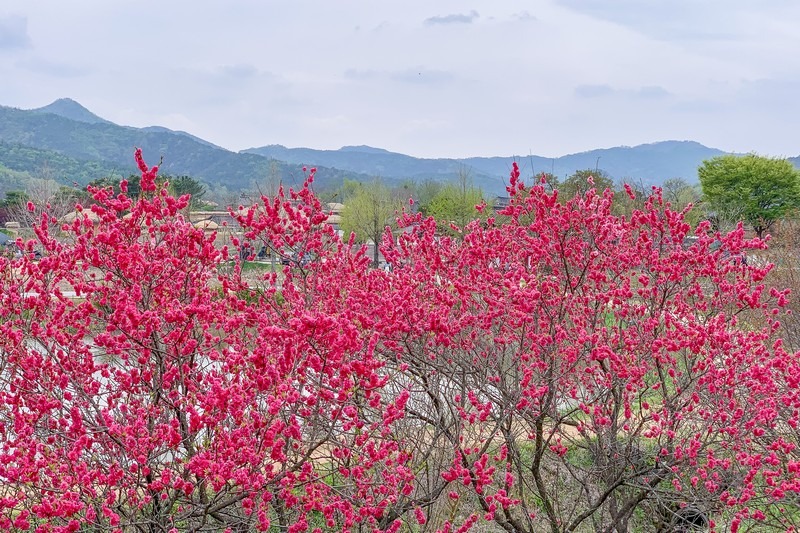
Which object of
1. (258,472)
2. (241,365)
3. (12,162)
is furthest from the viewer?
(12,162)

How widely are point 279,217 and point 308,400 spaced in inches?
95.4

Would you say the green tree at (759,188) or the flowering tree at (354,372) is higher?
the green tree at (759,188)

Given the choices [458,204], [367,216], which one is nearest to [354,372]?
[458,204]

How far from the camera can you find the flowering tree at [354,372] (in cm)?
298

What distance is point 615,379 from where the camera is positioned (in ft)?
15.3

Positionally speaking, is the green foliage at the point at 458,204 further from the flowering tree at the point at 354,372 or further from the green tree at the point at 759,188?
the flowering tree at the point at 354,372

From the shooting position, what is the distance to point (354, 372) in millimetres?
2906

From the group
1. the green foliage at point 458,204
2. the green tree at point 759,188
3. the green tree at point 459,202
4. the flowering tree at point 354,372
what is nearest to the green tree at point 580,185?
the green foliage at point 458,204

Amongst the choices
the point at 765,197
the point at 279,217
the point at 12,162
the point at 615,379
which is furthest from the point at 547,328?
the point at 12,162

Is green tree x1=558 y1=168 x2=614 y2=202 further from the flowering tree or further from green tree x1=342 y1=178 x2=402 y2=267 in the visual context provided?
the flowering tree

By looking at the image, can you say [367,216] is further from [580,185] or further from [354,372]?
[354,372]

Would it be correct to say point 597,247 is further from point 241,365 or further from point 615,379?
point 241,365

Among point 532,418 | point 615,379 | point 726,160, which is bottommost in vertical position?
point 532,418

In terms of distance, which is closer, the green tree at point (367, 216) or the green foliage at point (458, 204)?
the green foliage at point (458, 204)
